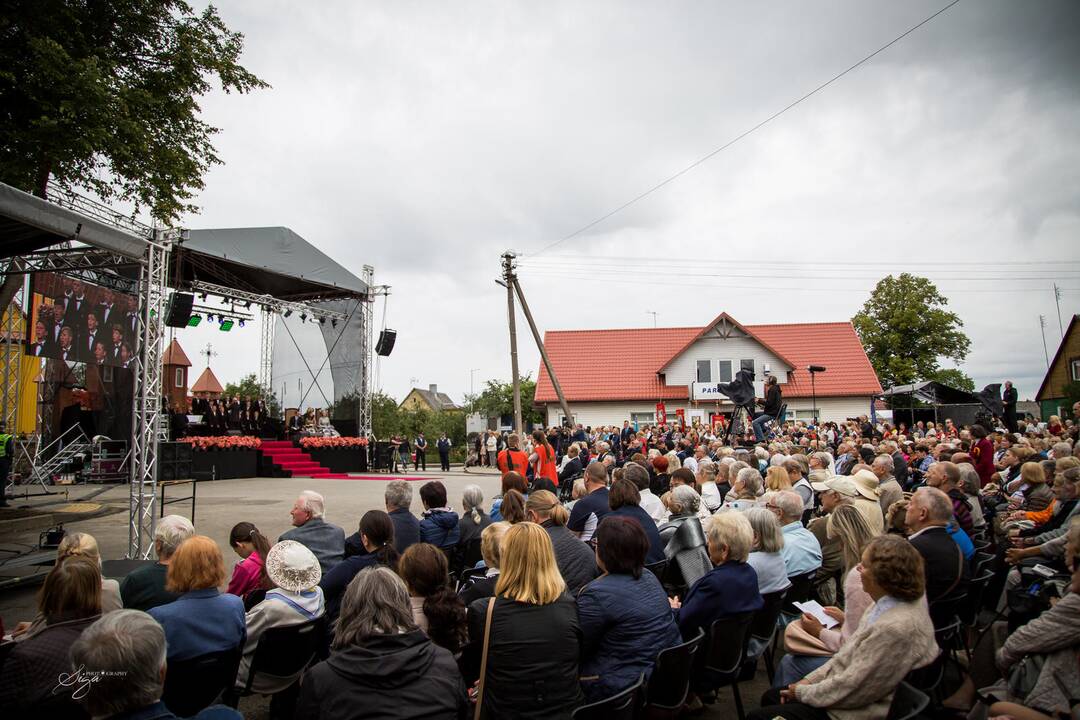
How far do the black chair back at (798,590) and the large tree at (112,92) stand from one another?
34.4ft

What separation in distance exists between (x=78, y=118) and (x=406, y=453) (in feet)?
56.1

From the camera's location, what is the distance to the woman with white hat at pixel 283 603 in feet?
10.9

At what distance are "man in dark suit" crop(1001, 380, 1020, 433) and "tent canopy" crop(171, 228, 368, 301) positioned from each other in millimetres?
17919

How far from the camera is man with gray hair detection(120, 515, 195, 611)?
3434 mm

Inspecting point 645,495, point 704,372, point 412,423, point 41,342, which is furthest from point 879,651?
point 412,423

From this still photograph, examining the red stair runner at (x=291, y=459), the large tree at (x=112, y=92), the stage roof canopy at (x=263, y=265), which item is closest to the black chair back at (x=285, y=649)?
the large tree at (x=112, y=92)

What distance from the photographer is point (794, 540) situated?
438 cm

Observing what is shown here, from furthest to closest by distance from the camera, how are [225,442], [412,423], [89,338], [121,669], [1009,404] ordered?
[412,423] < [225,442] < [1009,404] < [89,338] < [121,669]

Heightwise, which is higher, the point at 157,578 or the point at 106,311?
the point at 106,311

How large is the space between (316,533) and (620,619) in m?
2.48

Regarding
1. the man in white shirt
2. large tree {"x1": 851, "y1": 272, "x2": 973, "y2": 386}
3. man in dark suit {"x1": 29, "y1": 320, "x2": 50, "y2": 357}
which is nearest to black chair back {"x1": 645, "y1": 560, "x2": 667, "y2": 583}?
the man in white shirt

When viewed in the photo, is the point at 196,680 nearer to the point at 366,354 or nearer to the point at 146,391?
the point at 146,391

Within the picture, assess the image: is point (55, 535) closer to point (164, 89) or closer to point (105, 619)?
point (105, 619)

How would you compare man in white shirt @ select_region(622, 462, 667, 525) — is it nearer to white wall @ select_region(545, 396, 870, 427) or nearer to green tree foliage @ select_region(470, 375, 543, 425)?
white wall @ select_region(545, 396, 870, 427)
